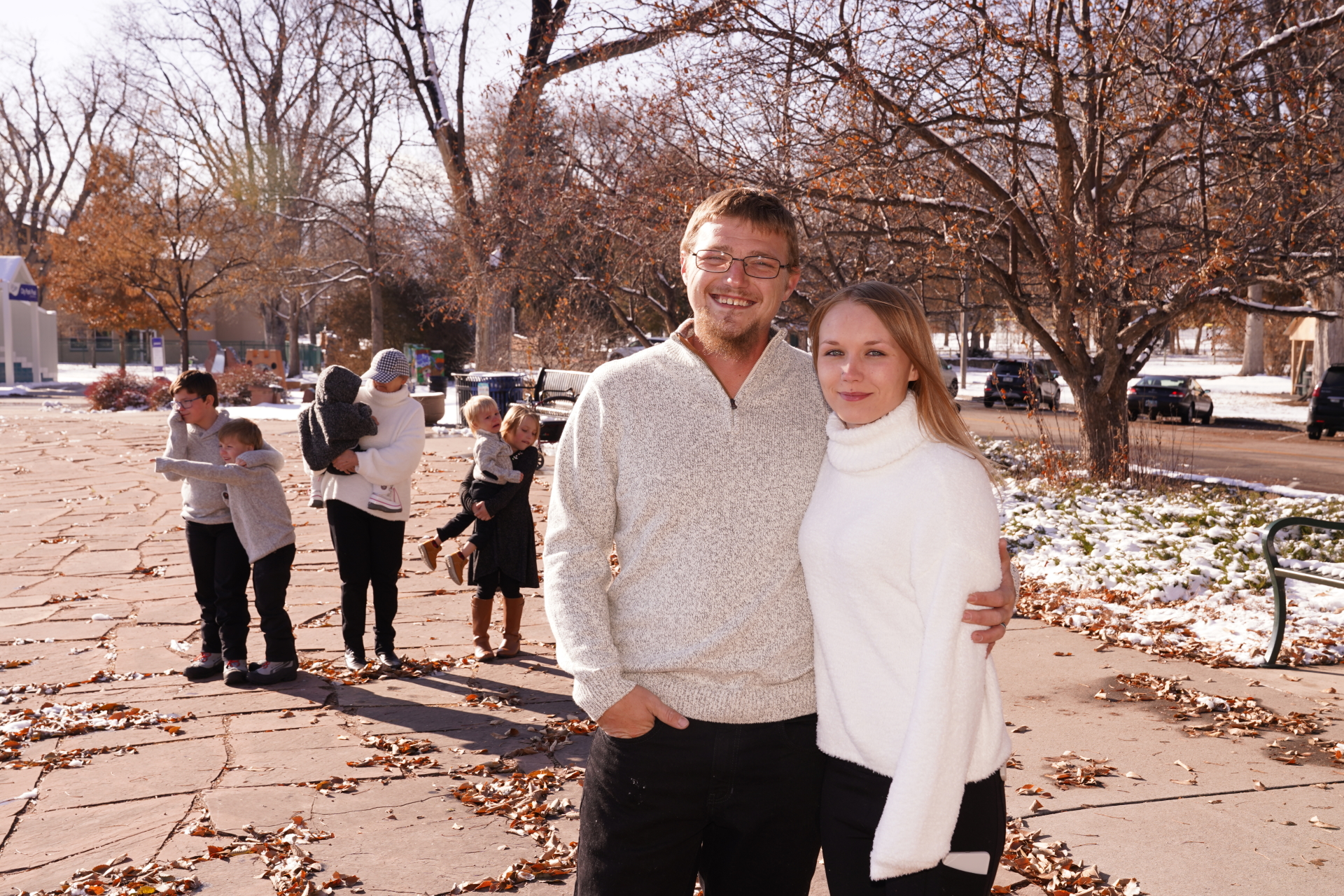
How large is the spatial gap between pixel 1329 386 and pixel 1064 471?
14.8m

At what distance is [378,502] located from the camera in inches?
228

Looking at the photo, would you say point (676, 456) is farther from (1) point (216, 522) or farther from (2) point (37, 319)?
(2) point (37, 319)

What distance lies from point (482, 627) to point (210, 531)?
1613 mm

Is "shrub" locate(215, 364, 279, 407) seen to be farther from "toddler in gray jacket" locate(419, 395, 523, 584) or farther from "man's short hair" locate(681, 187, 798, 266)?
"man's short hair" locate(681, 187, 798, 266)

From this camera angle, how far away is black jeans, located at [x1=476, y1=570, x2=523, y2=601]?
6262 millimetres

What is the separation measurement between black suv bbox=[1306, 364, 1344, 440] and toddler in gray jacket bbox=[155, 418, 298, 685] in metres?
22.6

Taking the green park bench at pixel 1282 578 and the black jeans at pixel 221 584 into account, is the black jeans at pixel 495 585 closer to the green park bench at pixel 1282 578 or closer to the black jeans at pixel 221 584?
the black jeans at pixel 221 584

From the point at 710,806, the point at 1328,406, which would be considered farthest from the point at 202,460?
the point at 1328,406

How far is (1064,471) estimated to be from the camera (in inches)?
441

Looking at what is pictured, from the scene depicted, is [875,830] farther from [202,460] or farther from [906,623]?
[202,460]

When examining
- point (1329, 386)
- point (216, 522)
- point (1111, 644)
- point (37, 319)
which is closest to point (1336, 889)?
point (1111, 644)

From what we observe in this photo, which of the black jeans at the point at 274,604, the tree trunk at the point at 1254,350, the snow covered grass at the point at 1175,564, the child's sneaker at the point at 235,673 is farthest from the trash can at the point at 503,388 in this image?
the tree trunk at the point at 1254,350

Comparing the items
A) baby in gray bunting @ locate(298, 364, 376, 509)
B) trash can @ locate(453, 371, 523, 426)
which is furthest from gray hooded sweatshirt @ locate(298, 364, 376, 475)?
trash can @ locate(453, 371, 523, 426)

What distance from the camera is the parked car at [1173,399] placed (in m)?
26.3
